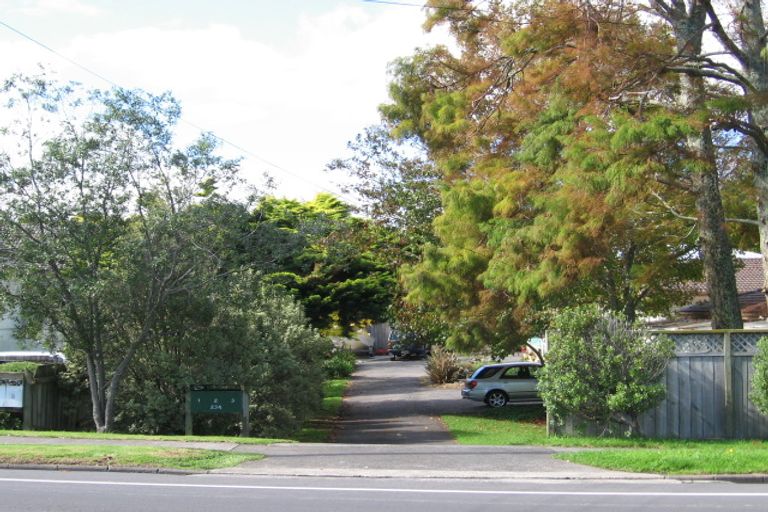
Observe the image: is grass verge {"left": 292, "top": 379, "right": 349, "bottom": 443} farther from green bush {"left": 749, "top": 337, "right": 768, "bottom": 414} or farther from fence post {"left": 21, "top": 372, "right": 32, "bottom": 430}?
green bush {"left": 749, "top": 337, "right": 768, "bottom": 414}

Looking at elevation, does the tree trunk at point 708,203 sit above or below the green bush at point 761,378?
above

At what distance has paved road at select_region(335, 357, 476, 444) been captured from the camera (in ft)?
69.2

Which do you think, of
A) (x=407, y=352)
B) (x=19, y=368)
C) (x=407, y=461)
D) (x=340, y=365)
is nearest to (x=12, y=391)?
(x=19, y=368)

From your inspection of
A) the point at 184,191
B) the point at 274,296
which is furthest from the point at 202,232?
the point at 274,296

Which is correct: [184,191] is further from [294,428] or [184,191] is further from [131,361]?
Answer: [294,428]

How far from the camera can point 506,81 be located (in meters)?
19.3

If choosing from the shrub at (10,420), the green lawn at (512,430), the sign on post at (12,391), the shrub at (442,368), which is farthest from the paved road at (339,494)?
the shrub at (442,368)

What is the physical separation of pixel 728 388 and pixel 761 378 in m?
0.98

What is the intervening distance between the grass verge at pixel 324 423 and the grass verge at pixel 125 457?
7.26 m

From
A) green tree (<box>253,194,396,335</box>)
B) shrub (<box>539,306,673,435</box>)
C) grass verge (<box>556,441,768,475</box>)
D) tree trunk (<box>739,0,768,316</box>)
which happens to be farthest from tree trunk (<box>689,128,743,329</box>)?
green tree (<box>253,194,396,335</box>)

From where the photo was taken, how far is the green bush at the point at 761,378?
14.8m

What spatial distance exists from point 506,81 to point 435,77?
14.0ft

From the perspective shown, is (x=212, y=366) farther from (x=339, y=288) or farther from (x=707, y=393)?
(x=339, y=288)

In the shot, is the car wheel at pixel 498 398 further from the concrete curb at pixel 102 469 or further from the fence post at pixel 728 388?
the concrete curb at pixel 102 469
